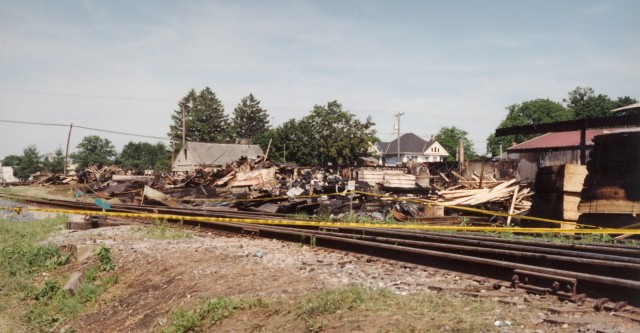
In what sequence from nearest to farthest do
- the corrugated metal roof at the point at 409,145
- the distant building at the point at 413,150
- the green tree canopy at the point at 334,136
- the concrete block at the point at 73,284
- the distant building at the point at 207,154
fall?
the concrete block at the point at 73,284 → the distant building at the point at 207,154 → the green tree canopy at the point at 334,136 → the distant building at the point at 413,150 → the corrugated metal roof at the point at 409,145

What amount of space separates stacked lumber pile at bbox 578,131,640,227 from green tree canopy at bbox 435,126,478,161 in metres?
104

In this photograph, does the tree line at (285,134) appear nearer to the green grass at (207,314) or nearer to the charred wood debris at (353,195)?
the charred wood debris at (353,195)

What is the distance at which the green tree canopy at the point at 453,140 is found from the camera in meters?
113

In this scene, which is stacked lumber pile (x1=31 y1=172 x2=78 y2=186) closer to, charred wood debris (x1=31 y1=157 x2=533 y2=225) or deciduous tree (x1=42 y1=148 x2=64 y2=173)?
charred wood debris (x1=31 y1=157 x2=533 y2=225)

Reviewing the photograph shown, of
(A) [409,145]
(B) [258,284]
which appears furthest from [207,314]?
(A) [409,145]

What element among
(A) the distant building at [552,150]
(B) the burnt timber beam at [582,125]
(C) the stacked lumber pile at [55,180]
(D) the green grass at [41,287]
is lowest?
(D) the green grass at [41,287]

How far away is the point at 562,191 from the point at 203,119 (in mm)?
103594

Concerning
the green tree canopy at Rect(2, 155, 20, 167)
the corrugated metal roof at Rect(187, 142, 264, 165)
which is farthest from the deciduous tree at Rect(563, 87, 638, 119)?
the green tree canopy at Rect(2, 155, 20, 167)

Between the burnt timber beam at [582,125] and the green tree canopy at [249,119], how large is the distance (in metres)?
103

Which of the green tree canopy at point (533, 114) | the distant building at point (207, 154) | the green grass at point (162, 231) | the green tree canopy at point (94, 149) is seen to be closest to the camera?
the green grass at point (162, 231)

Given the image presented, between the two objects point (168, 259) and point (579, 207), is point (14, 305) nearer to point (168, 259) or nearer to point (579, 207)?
point (168, 259)

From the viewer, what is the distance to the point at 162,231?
34.9 feet

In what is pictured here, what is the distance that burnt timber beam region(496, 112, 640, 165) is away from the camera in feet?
30.7

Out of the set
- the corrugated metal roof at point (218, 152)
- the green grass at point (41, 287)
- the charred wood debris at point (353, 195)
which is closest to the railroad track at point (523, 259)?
the green grass at point (41, 287)
